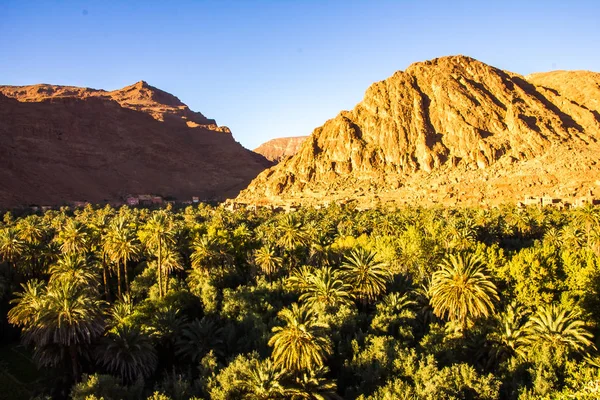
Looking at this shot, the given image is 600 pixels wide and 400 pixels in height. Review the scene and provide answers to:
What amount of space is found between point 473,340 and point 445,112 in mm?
131632

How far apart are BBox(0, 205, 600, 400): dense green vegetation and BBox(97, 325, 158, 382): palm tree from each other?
10 centimetres

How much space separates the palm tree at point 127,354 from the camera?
2791 cm

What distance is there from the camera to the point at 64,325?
2656 centimetres

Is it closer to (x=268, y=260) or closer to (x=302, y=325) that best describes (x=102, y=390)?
(x=302, y=325)

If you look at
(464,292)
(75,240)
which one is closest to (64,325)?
(75,240)

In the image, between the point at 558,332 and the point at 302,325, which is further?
the point at 558,332

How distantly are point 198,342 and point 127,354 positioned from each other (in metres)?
5.37

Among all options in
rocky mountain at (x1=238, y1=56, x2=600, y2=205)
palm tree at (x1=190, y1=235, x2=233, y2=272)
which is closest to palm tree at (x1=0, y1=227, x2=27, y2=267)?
palm tree at (x1=190, y1=235, x2=233, y2=272)

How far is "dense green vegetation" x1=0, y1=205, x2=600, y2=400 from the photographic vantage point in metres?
24.3

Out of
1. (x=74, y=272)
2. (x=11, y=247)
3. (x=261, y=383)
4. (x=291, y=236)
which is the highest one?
(x=11, y=247)

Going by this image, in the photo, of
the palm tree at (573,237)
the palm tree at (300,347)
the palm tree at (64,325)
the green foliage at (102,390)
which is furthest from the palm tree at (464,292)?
the palm tree at (573,237)

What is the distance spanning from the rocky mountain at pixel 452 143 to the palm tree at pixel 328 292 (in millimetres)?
85208

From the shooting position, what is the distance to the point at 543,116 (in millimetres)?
145875

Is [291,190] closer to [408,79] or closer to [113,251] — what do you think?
[408,79]
